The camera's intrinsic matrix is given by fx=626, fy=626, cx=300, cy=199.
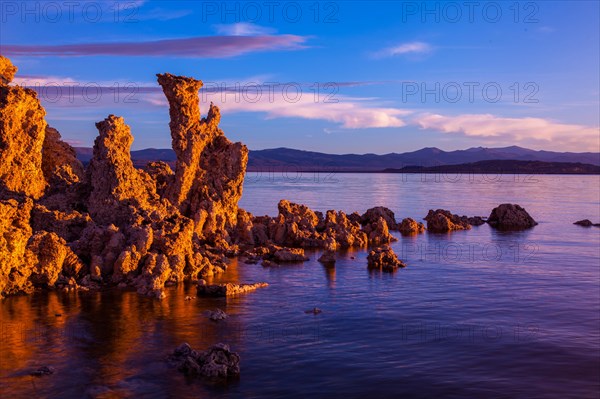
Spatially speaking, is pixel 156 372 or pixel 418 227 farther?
pixel 418 227

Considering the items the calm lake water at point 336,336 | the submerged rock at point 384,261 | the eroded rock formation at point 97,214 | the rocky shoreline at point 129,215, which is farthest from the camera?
the submerged rock at point 384,261

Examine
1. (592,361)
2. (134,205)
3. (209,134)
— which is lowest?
(592,361)

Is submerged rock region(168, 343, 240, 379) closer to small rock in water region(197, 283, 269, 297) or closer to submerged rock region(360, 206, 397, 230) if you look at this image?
small rock in water region(197, 283, 269, 297)

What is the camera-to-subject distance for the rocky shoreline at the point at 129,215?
32.4 meters

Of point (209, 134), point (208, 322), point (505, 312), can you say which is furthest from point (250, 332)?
point (209, 134)

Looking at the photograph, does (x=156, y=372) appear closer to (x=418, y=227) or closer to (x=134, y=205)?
(x=134, y=205)

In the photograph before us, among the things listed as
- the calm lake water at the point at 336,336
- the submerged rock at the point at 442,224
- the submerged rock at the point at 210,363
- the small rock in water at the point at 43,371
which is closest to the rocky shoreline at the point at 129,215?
the calm lake water at the point at 336,336

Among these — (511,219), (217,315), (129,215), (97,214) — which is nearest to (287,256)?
(129,215)

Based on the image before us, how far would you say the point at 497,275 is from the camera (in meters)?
40.8

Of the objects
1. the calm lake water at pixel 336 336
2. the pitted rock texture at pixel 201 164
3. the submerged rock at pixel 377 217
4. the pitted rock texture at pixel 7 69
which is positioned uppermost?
the pitted rock texture at pixel 7 69

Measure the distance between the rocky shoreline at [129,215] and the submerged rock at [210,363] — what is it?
35.4ft

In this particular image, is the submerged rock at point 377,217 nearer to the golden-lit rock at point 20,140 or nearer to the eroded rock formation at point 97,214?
the eroded rock formation at point 97,214

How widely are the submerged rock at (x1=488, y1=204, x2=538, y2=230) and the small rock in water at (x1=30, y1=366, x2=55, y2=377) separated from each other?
60.5m

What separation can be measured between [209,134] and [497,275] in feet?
83.5
